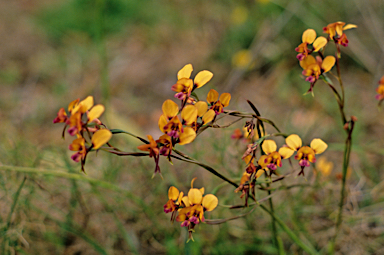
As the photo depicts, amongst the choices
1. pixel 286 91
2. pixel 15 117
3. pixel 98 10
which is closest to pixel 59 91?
pixel 15 117

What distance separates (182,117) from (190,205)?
17 centimetres

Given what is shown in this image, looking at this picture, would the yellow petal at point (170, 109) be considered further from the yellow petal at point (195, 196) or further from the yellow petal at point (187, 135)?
the yellow petal at point (195, 196)

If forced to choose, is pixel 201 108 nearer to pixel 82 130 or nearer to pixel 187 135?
pixel 187 135

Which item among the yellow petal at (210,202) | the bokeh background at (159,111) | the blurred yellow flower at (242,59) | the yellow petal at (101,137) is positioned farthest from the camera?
the blurred yellow flower at (242,59)

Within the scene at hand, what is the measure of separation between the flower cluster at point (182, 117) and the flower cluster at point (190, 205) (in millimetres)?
69

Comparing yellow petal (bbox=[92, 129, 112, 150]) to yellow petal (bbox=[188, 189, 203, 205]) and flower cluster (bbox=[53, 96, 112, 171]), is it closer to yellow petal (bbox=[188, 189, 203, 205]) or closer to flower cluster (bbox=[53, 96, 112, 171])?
flower cluster (bbox=[53, 96, 112, 171])

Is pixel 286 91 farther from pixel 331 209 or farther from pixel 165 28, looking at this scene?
pixel 165 28

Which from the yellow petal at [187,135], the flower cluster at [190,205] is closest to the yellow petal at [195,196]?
the flower cluster at [190,205]

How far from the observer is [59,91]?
6.59 feet

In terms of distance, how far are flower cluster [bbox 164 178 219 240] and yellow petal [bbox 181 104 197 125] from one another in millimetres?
124

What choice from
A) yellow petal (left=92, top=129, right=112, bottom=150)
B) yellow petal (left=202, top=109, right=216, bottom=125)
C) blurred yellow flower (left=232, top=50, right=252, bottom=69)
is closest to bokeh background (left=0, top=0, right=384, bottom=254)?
blurred yellow flower (left=232, top=50, right=252, bottom=69)

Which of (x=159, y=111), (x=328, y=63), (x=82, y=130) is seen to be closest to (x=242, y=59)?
(x=159, y=111)

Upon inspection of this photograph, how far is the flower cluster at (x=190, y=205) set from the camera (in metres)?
0.51

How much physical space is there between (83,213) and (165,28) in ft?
5.89
